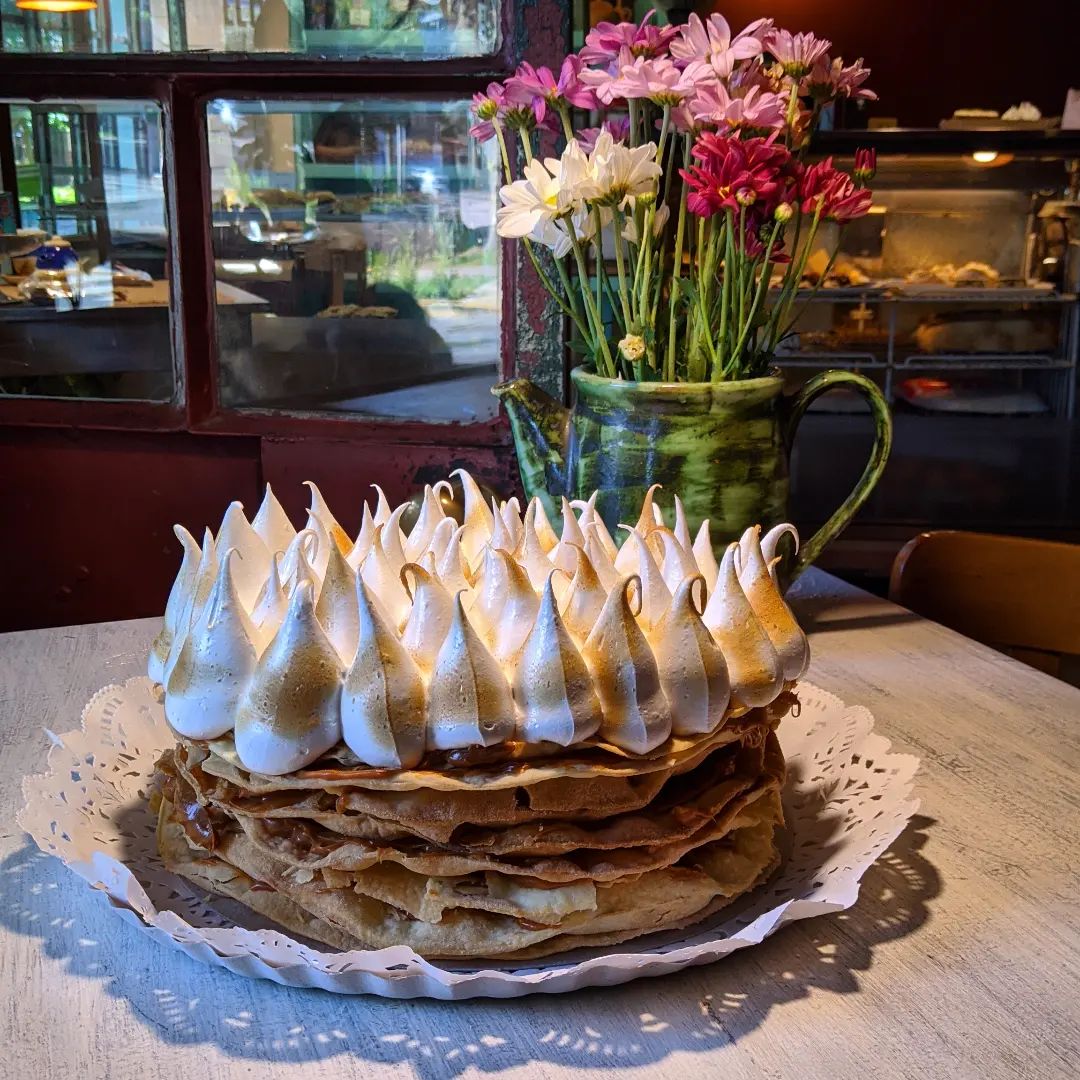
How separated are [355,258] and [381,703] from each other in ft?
4.55

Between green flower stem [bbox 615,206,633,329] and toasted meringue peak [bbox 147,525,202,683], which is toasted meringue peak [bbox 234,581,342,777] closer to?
toasted meringue peak [bbox 147,525,202,683]

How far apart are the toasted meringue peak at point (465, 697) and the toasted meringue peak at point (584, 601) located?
7cm

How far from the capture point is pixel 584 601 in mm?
674

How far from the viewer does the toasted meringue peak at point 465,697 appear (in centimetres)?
60

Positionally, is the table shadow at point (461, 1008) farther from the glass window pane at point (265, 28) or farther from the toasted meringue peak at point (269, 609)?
the glass window pane at point (265, 28)

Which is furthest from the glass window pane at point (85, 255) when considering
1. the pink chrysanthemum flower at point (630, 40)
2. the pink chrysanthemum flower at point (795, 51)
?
the pink chrysanthemum flower at point (795, 51)

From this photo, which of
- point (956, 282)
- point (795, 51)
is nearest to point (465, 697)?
point (795, 51)

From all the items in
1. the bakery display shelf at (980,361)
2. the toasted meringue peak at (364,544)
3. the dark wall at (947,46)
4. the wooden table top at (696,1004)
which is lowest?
the bakery display shelf at (980,361)

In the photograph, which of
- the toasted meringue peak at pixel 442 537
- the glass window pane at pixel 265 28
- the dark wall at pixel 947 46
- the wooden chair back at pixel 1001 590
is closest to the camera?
the toasted meringue peak at pixel 442 537

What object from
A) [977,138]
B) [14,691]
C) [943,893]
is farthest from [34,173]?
[977,138]

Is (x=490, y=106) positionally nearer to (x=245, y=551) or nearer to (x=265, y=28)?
(x=245, y=551)

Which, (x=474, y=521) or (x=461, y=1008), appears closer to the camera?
(x=461, y=1008)

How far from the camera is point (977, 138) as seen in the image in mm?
3314

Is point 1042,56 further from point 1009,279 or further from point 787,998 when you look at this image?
point 787,998
